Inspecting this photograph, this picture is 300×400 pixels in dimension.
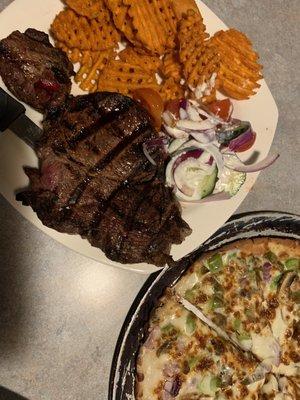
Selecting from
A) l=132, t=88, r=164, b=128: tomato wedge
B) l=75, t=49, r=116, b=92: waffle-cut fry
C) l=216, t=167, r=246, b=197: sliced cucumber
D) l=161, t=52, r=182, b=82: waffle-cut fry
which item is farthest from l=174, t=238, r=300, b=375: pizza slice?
l=75, t=49, r=116, b=92: waffle-cut fry

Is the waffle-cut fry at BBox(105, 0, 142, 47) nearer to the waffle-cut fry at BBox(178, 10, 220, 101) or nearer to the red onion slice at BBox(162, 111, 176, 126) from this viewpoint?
the waffle-cut fry at BBox(178, 10, 220, 101)

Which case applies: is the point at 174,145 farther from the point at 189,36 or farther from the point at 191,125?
the point at 189,36

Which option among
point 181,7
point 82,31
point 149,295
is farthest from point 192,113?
point 149,295

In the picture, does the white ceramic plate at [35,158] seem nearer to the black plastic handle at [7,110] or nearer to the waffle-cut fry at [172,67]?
the black plastic handle at [7,110]

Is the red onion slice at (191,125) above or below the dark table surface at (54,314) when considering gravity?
above

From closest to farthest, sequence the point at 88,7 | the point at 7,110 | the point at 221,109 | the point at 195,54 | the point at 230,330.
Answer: the point at 7,110
the point at 88,7
the point at 195,54
the point at 221,109
the point at 230,330

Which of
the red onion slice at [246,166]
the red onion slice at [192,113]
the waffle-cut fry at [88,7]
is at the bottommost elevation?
the red onion slice at [246,166]

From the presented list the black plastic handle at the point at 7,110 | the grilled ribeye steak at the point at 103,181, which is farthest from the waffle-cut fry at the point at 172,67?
the black plastic handle at the point at 7,110
